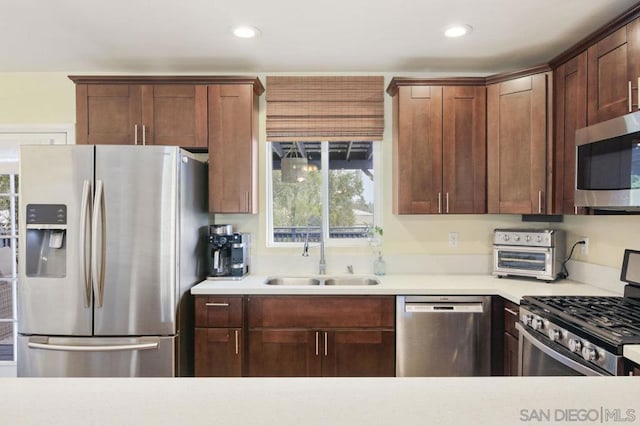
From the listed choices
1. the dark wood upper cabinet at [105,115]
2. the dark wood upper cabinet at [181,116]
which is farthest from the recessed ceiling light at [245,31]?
the dark wood upper cabinet at [105,115]

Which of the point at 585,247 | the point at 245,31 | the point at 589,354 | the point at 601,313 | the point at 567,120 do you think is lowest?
the point at 589,354

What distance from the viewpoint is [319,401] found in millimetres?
792

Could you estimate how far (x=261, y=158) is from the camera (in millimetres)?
2998

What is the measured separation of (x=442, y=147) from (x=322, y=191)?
40.7 inches

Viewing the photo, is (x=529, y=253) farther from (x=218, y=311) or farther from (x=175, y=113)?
(x=175, y=113)

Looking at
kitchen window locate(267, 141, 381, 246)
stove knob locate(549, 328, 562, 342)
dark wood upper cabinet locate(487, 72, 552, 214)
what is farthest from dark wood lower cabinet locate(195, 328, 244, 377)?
dark wood upper cabinet locate(487, 72, 552, 214)

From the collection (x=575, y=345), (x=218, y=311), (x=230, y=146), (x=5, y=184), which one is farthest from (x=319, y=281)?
(x=5, y=184)

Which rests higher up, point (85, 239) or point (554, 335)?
point (85, 239)

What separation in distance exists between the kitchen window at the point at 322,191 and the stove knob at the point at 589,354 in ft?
5.64

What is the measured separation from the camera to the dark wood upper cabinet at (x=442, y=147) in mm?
2654

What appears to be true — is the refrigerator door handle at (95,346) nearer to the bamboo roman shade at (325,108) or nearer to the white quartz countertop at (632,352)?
the bamboo roman shade at (325,108)

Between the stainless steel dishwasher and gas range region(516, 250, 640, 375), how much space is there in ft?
1.04

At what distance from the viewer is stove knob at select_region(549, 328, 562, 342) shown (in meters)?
1.72

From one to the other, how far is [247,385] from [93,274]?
1.75 m
